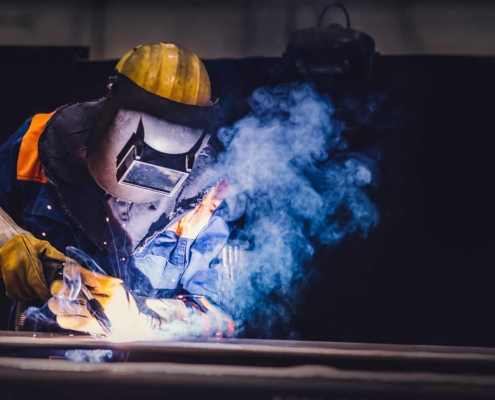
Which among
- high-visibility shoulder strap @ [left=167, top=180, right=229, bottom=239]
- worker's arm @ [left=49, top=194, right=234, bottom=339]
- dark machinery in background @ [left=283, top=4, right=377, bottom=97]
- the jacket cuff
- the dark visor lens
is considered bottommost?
worker's arm @ [left=49, top=194, right=234, bottom=339]

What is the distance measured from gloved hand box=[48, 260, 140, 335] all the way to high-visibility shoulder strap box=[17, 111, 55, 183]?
577 mm

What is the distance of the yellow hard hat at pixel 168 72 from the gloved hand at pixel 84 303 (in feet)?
2.27

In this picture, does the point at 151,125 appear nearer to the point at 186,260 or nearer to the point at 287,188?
the point at 186,260

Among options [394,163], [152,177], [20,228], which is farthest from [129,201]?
[394,163]

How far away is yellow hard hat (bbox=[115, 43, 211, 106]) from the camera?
1.90 metres

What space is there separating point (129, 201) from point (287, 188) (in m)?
0.95

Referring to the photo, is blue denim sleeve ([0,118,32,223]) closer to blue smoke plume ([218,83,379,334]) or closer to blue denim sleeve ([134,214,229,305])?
blue denim sleeve ([134,214,229,305])

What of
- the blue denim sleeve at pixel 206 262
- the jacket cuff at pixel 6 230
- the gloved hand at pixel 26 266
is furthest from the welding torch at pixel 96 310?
the blue denim sleeve at pixel 206 262

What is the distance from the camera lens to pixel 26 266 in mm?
1665

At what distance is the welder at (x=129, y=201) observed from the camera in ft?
5.56

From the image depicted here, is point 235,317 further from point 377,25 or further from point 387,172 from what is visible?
point 377,25

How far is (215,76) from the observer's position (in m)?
2.69

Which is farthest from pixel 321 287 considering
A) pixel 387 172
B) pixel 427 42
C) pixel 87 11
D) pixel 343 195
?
pixel 87 11

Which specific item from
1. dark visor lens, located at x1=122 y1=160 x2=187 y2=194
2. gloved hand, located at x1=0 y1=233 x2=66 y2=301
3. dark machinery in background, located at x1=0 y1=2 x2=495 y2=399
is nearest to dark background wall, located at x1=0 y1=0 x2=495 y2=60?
dark machinery in background, located at x1=0 y1=2 x2=495 y2=399
